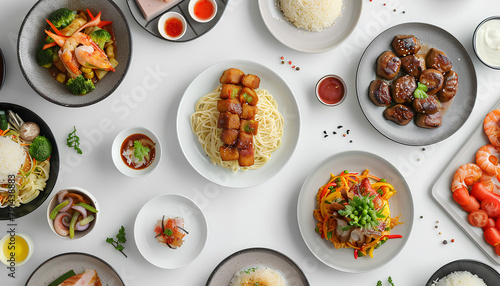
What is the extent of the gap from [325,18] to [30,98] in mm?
3178

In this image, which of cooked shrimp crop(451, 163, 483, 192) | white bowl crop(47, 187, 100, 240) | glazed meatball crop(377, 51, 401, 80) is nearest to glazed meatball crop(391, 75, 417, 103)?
glazed meatball crop(377, 51, 401, 80)

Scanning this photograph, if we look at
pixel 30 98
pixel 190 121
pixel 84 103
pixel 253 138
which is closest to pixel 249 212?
pixel 253 138

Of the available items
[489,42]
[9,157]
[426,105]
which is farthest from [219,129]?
[489,42]

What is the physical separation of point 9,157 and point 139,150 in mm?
1211

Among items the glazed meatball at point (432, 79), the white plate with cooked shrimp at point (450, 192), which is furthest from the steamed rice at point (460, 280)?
the glazed meatball at point (432, 79)

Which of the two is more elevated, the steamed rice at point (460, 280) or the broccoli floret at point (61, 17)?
the broccoli floret at point (61, 17)

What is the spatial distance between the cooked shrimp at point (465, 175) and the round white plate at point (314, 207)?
1.92ft

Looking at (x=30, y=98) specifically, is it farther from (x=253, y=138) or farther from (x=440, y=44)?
(x=440, y=44)

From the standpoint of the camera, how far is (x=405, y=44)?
14.3ft

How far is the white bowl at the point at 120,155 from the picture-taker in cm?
422

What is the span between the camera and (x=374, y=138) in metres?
4.56

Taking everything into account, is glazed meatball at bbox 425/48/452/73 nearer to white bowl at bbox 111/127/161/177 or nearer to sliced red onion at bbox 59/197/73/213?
white bowl at bbox 111/127/161/177

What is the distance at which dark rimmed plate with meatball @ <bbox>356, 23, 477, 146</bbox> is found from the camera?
4.35 m

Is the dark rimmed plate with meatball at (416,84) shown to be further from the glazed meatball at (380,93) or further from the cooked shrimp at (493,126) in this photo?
the cooked shrimp at (493,126)
